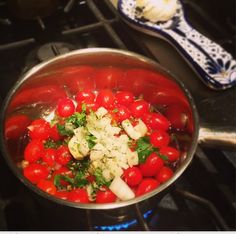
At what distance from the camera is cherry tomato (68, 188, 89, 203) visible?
631mm

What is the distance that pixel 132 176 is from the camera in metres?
0.69

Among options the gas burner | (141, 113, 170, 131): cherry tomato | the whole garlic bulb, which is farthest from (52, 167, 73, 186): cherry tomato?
the whole garlic bulb

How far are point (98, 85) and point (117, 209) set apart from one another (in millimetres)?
408

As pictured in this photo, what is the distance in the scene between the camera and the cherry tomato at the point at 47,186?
0.65m

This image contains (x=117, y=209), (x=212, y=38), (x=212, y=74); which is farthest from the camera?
(x=212, y=38)

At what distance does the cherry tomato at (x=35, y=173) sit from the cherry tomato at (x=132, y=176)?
153mm

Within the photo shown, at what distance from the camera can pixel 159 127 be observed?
80 centimetres

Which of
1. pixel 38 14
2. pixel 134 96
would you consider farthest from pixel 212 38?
pixel 38 14

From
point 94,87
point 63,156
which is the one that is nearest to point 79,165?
point 63,156

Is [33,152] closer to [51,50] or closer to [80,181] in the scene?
[80,181]

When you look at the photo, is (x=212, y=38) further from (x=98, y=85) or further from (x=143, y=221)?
(x=143, y=221)

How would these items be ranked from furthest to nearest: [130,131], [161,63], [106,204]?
[161,63]
[130,131]
[106,204]

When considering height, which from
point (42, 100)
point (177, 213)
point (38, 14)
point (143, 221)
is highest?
point (38, 14)

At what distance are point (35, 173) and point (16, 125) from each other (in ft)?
0.46
